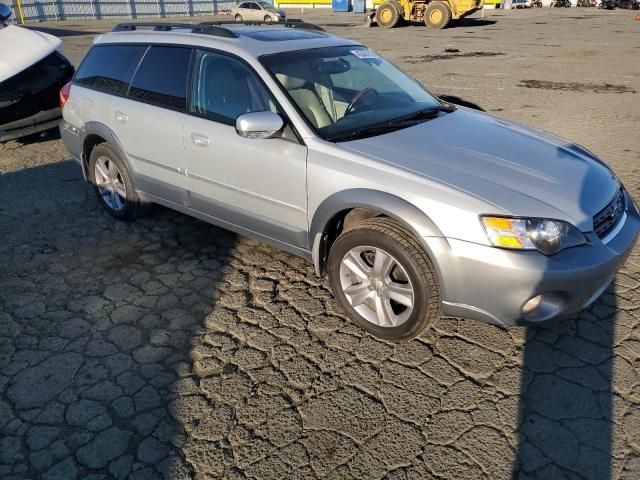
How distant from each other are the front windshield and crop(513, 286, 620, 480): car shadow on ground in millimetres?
1734

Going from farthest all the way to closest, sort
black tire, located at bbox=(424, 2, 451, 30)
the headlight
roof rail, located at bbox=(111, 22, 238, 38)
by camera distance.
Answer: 1. black tire, located at bbox=(424, 2, 451, 30)
2. roof rail, located at bbox=(111, 22, 238, 38)
3. the headlight

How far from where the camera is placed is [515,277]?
2.54 meters

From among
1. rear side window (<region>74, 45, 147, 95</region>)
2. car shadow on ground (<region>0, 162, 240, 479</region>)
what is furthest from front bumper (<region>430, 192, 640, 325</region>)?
rear side window (<region>74, 45, 147, 95</region>)

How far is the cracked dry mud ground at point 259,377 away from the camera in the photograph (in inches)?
92.8

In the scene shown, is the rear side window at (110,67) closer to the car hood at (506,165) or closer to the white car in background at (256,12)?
the car hood at (506,165)

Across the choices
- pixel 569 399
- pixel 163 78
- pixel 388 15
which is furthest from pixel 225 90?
pixel 388 15

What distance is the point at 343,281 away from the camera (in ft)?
10.6

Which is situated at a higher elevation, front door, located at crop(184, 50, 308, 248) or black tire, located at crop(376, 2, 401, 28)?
front door, located at crop(184, 50, 308, 248)

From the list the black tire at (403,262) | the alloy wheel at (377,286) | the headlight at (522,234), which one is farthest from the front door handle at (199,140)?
the headlight at (522,234)

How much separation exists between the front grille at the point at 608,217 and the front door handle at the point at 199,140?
2512 millimetres

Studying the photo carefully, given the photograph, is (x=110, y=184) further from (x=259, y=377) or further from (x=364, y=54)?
(x=259, y=377)

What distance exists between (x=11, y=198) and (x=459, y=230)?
4830mm

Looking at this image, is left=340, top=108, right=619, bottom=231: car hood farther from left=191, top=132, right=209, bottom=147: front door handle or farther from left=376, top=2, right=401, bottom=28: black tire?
left=376, top=2, right=401, bottom=28: black tire

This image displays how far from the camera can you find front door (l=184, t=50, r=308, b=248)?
3.30 meters
